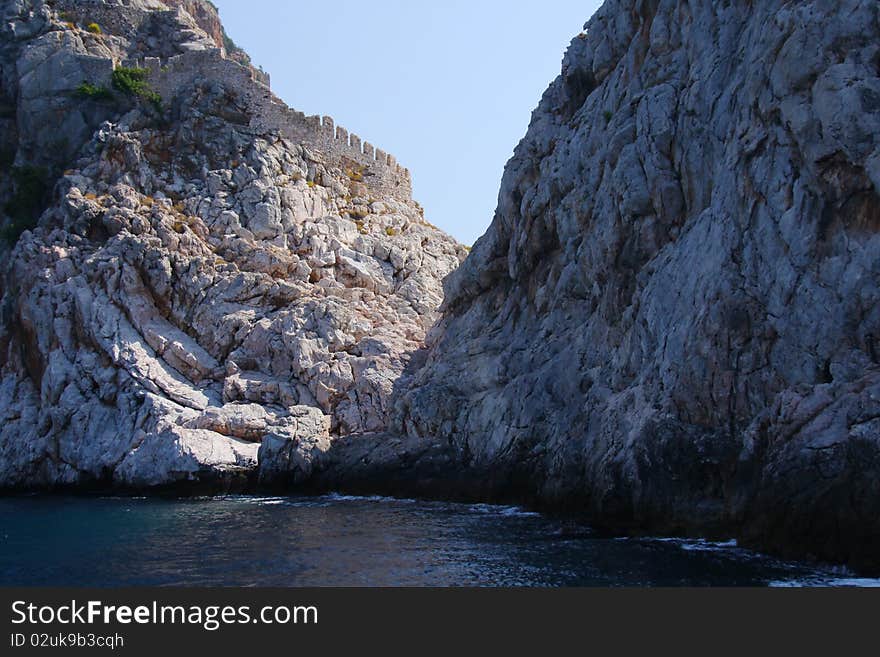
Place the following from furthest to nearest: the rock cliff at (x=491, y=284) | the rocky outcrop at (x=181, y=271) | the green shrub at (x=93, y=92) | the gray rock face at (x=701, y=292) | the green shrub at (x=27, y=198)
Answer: the green shrub at (x=93, y=92) → the green shrub at (x=27, y=198) → the rocky outcrop at (x=181, y=271) → the rock cliff at (x=491, y=284) → the gray rock face at (x=701, y=292)

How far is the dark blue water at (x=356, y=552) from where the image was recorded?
17.1 metres

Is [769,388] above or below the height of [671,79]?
below

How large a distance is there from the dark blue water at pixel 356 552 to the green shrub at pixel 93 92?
90.4ft

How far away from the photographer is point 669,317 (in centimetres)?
2336

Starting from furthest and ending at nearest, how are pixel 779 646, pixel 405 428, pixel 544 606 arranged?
1. pixel 405 428
2. pixel 544 606
3. pixel 779 646

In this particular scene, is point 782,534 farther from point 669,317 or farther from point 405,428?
point 405,428

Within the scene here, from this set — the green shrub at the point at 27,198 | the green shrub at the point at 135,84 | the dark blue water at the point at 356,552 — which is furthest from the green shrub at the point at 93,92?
the dark blue water at the point at 356,552

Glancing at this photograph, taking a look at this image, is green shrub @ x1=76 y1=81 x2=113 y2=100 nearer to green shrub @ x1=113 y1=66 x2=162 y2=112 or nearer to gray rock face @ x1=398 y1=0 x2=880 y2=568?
green shrub @ x1=113 y1=66 x2=162 y2=112

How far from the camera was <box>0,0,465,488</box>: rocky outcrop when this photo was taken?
3909 cm

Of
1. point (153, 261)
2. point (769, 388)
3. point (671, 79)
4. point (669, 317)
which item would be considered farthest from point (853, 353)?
point (153, 261)

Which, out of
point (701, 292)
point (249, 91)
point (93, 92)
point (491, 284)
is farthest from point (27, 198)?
point (701, 292)

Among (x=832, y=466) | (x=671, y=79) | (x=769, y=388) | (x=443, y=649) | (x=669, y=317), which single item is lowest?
(x=443, y=649)

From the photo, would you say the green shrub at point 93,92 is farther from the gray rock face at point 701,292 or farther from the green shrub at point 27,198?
the gray rock face at point 701,292

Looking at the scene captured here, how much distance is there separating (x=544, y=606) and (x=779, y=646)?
3801 mm
